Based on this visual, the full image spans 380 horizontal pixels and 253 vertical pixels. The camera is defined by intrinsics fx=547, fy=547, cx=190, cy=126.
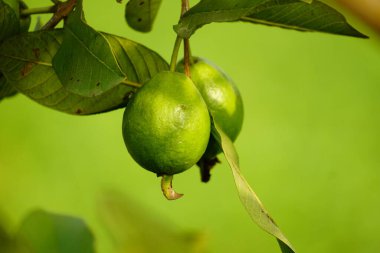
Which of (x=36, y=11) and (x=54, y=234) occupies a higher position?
(x=36, y=11)

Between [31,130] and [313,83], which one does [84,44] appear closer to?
[31,130]

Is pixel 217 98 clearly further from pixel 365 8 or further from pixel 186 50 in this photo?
pixel 365 8

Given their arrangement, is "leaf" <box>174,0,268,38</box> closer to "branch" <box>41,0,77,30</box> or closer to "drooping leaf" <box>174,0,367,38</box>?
"drooping leaf" <box>174,0,367,38</box>

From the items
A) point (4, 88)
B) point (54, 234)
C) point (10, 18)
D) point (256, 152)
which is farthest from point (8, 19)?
point (256, 152)

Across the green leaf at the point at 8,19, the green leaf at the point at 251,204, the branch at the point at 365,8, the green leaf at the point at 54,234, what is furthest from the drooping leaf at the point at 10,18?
the branch at the point at 365,8

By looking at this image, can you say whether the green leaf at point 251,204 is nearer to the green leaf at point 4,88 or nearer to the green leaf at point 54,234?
the green leaf at point 4,88

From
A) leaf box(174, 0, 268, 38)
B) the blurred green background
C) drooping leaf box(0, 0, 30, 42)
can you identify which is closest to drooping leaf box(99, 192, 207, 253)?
the blurred green background
